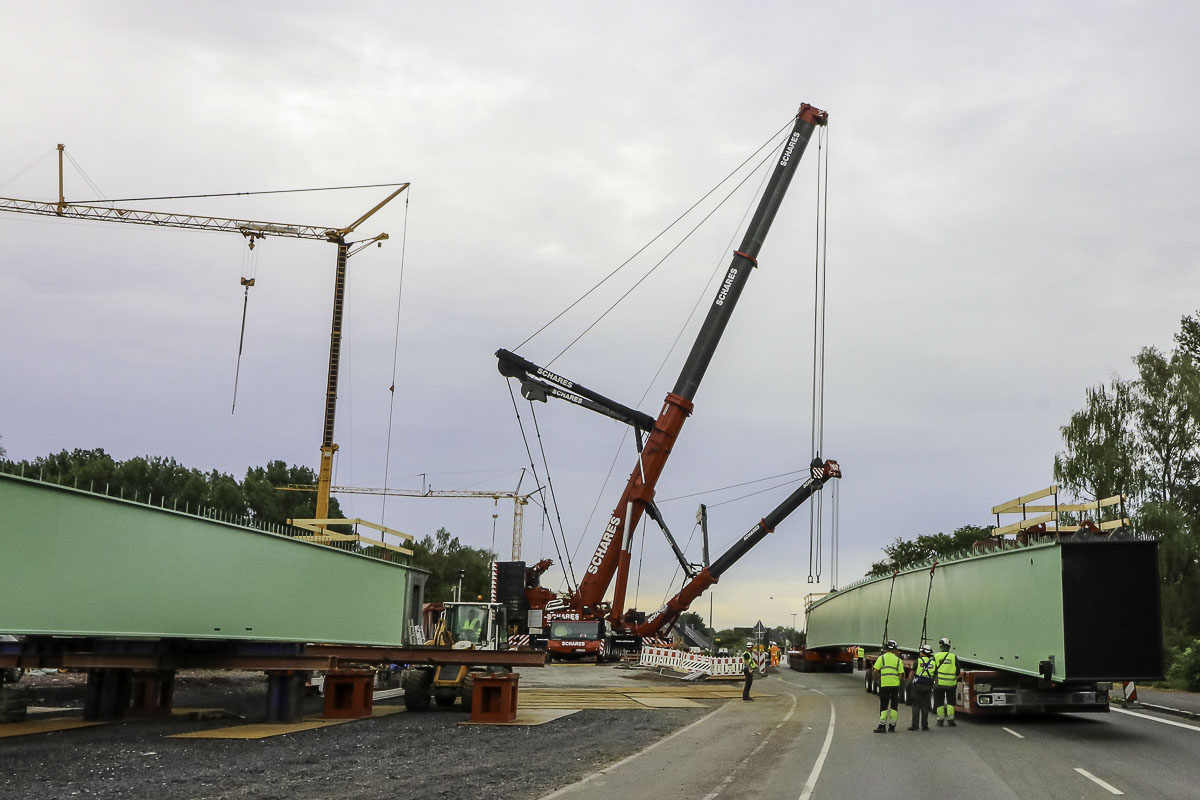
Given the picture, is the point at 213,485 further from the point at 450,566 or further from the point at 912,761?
the point at 912,761

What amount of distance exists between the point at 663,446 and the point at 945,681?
19.8 meters

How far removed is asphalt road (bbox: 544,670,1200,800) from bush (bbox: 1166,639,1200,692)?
11.1 metres

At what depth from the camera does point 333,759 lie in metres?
15.7

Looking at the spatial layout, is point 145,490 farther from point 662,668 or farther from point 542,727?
point 542,727

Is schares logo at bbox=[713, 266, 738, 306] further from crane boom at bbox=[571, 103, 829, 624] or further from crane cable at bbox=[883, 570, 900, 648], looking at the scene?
crane cable at bbox=[883, 570, 900, 648]

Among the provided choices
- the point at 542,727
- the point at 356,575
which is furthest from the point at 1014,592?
the point at 356,575

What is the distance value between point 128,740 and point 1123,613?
1682 cm

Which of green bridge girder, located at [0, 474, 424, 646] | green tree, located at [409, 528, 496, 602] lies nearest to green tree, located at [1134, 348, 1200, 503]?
green bridge girder, located at [0, 474, 424, 646]

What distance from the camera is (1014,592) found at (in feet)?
65.0

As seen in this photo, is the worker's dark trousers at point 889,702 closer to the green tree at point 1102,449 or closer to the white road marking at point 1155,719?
the white road marking at point 1155,719

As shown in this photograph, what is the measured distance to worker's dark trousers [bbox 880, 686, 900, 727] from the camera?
62.8 feet

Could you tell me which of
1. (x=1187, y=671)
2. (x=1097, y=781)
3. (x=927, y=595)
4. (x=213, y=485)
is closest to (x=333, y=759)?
(x=1097, y=781)

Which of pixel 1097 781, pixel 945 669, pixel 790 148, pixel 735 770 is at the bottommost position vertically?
pixel 735 770

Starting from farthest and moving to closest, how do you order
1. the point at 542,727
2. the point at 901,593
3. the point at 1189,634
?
the point at 1189,634
the point at 901,593
the point at 542,727
